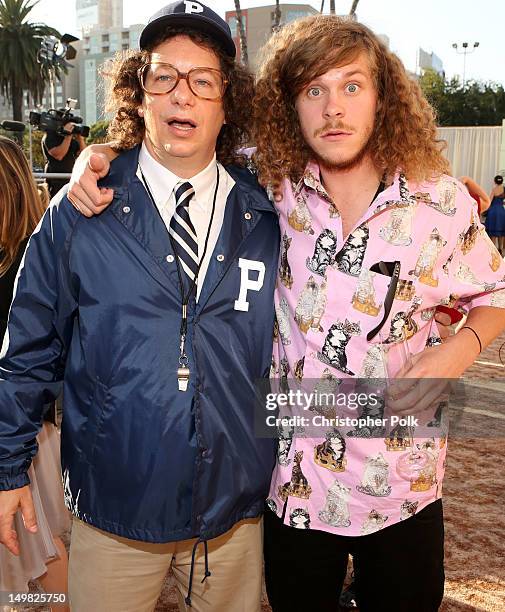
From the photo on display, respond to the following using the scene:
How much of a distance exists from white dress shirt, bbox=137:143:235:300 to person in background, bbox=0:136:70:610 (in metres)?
0.94

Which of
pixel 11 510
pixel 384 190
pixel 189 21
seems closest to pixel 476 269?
pixel 384 190

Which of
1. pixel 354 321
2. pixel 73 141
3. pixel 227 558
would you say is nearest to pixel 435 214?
pixel 354 321

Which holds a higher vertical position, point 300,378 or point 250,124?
point 250,124

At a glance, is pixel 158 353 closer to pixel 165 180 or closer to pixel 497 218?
pixel 165 180

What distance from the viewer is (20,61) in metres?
41.7

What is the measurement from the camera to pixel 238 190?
6.50ft

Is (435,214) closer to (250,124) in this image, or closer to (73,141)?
(250,124)

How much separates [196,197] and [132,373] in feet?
1.83

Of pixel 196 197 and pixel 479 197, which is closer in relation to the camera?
pixel 196 197

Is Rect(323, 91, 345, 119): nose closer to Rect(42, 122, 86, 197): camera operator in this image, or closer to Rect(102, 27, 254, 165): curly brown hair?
Rect(102, 27, 254, 165): curly brown hair

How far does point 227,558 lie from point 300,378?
59cm

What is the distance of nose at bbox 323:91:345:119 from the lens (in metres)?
1.84

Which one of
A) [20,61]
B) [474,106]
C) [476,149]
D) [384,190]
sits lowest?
[384,190]

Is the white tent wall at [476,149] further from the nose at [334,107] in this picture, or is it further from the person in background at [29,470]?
the nose at [334,107]
